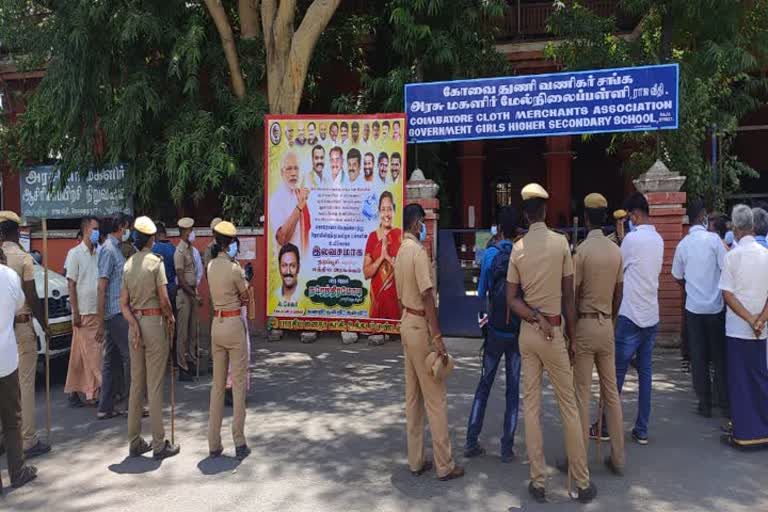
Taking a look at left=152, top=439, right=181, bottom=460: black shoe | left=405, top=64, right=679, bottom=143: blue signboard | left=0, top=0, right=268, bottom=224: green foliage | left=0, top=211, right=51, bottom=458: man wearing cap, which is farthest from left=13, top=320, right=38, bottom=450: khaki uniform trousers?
left=405, top=64, right=679, bottom=143: blue signboard

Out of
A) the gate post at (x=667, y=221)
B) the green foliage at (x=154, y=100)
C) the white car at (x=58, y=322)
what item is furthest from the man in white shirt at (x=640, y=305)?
the green foliage at (x=154, y=100)

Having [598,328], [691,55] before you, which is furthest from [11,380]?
[691,55]

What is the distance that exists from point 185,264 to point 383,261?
2823mm

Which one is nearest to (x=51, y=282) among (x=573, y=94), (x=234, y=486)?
(x=234, y=486)

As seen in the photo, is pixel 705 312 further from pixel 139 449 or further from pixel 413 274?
pixel 139 449

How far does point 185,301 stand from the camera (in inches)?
313

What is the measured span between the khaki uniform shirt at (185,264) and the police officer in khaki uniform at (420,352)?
3989mm

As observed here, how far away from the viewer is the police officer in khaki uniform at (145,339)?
5246 millimetres

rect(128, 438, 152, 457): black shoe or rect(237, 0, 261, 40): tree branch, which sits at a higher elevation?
rect(237, 0, 261, 40): tree branch

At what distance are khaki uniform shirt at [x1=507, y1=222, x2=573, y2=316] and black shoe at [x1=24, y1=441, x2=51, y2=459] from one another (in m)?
4.22

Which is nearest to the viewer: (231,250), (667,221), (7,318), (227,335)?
(7,318)

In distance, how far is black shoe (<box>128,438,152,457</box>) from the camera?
5.30 m

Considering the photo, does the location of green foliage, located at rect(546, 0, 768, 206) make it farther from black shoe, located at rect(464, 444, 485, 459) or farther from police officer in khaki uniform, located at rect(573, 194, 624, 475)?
black shoe, located at rect(464, 444, 485, 459)

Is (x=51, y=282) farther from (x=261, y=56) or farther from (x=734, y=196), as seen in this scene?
(x=734, y=196)
